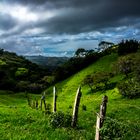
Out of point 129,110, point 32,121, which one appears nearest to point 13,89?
point 129,110

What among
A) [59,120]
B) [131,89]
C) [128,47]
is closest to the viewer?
[59,120]

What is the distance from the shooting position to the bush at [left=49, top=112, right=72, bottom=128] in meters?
28.7

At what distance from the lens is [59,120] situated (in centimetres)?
→ 2898

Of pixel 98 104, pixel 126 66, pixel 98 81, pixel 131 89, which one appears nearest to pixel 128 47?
pixel 126 66

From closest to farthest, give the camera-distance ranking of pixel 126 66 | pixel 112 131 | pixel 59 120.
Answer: pixel 112 131 < pixel 59 120 < pixel 126 66

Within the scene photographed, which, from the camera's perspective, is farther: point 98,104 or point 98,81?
point 98,81

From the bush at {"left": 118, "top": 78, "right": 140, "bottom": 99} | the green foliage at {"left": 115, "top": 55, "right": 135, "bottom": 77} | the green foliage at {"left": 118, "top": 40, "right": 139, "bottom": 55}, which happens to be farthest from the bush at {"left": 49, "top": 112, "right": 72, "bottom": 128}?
the green foliage at {"left": 118, "top": 40, "right": 139, "bottom": 55}

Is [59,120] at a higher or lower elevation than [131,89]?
→ lower

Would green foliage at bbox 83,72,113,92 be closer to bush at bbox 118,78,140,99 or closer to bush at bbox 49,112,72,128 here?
bush at bbox 118,78,140,99

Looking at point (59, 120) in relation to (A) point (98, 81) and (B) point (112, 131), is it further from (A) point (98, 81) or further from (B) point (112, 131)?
(A) point (98, 81)

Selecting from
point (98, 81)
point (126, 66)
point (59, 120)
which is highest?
point (126, 66)

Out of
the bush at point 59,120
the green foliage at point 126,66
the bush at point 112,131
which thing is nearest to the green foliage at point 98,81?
the green foliage at point 126,66

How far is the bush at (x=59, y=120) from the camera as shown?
28719 millimetres

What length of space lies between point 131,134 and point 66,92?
95.4 m
